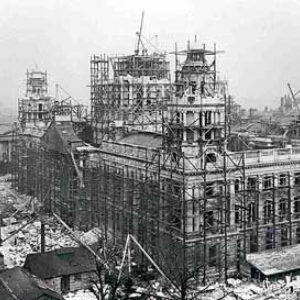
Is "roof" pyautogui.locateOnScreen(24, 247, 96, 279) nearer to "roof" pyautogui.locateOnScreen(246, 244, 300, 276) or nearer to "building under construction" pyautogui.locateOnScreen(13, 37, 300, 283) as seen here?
"building under construction" pyautogui.locateOnScreen(13, 37, 300, 283)

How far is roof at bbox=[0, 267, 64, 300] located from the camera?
37.2 metres

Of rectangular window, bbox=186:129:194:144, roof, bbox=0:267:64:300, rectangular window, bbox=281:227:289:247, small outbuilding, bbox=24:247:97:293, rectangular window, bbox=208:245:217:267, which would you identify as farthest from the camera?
rectangular window, bbox=281:227:289:247

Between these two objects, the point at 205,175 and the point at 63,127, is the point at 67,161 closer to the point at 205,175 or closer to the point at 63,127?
the point at 63,127

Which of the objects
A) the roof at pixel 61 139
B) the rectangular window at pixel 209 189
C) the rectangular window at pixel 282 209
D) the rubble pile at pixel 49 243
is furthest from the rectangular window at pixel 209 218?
the roof at pixel 61 139

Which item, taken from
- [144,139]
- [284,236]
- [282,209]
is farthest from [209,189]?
[144,139]

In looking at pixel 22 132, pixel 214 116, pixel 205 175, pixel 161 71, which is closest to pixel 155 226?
pixel 205 175

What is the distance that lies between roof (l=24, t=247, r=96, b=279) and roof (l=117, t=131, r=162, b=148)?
1355 cm

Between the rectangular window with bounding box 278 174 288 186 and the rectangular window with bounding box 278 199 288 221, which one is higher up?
the rectangular window with bounding box 278 174 288 186

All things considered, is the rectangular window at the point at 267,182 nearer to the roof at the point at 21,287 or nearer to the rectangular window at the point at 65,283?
the rectangular window at the point at 65,283

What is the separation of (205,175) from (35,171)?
35958 millimetres

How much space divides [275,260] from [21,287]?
67.4 ft

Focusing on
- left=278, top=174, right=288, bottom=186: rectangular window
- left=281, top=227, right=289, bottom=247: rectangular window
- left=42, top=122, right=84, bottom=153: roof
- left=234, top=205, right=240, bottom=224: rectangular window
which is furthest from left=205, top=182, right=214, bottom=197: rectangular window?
left=42, top=122, right=84, bottom=153: roof

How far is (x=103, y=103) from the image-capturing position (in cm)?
7744

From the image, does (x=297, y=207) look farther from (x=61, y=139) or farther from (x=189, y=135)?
(x=61, y=139)
